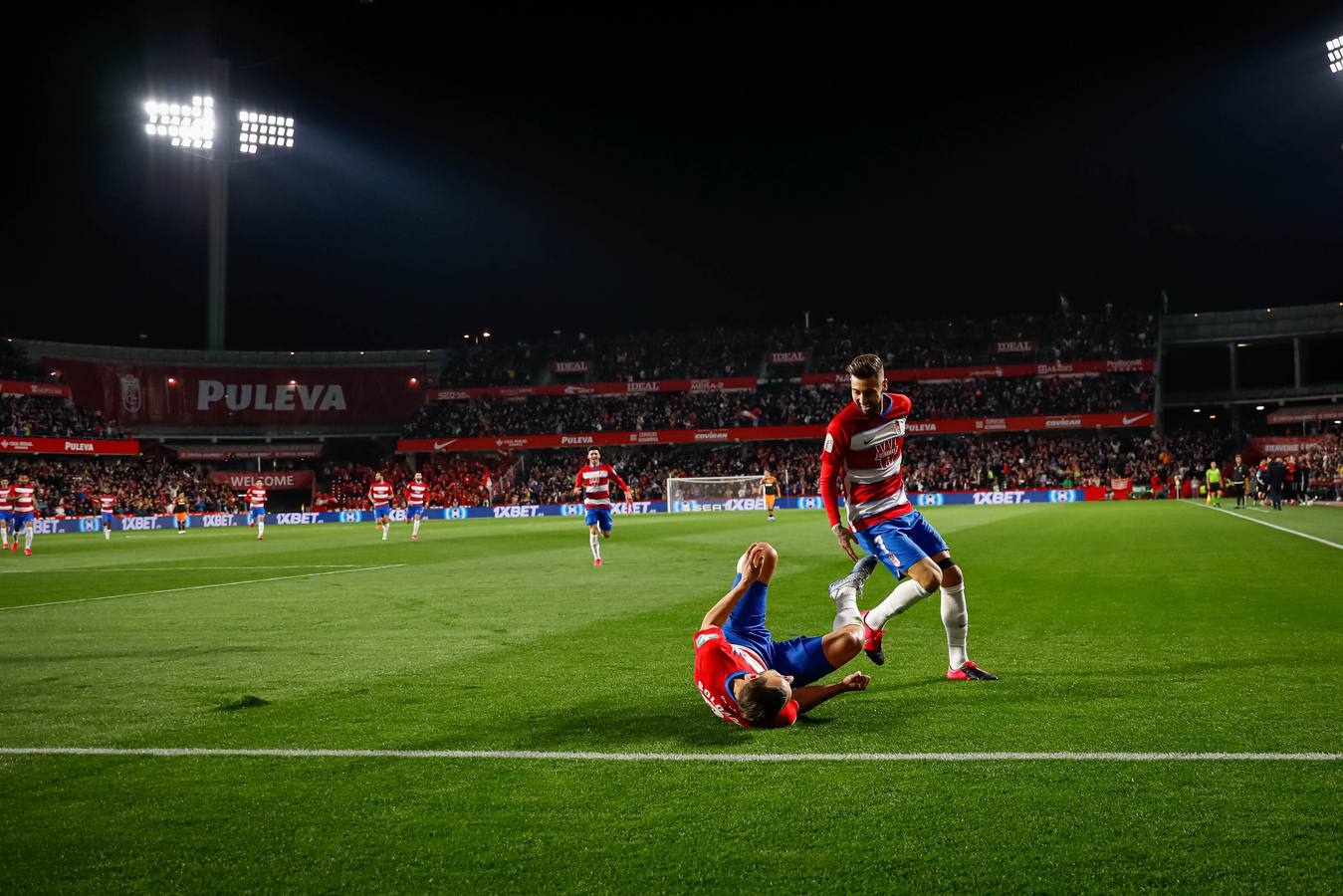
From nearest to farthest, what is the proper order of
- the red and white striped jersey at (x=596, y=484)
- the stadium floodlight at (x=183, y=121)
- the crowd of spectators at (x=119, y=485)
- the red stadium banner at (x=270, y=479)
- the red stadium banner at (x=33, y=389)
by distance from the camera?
the red and white striped jersey at (x=596, y=484) → the stadium floodlight at (x=183, y=121) → the crowd of spectators at (x=119, y=485) → the red stadium banner at (x=33, y=389) → the red stadium banner at (x=270, y=479)

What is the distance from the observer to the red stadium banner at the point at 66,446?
5369 cm

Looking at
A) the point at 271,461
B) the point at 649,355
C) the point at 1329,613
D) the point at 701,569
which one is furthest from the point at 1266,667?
the point at 271,461

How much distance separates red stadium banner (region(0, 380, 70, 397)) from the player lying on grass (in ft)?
208

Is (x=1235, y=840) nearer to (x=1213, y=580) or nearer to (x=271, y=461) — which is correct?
(x=1213, y=580)

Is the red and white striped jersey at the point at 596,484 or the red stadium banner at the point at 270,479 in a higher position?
the red stadium banner at the point at 270,479

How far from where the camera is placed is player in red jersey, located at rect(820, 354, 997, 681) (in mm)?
6949

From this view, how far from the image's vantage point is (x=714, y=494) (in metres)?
58.8

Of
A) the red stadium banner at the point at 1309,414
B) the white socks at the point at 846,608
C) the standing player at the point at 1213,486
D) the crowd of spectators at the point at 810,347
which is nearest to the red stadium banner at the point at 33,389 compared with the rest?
the crowd of spectators at the point at 810,347

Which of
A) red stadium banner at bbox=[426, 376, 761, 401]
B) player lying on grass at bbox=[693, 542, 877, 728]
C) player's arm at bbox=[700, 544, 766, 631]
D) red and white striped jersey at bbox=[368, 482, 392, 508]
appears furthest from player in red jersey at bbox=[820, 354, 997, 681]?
red stadium banner at bbox=[426, 376, 761, 401]

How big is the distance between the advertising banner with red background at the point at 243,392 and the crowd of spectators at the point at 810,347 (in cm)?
462

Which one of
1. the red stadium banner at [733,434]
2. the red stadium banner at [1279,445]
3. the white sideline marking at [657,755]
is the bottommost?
the white sideline marking at [657,755]

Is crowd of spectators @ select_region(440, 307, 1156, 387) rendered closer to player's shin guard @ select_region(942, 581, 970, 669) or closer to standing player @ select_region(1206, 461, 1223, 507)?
standing player @ select_region(1206, 461, 1223, 507)

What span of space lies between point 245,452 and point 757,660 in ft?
232

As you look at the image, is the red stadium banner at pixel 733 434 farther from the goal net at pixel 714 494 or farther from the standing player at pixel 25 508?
the standing player at pixel 25 508
